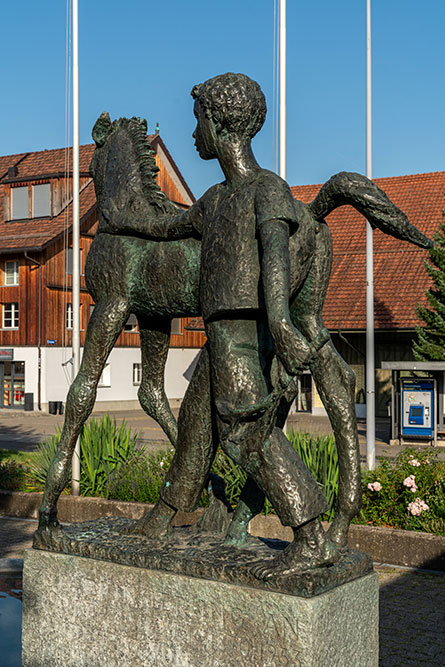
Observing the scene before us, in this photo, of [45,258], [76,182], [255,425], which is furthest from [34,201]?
[255,425]

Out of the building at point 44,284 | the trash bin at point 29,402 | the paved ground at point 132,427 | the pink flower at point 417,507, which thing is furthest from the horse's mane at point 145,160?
the trash bin at point 29,402

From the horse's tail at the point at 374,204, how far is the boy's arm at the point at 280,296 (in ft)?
1.10

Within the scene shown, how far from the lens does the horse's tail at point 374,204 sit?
378 centimetres

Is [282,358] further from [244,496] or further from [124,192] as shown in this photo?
[124,192]

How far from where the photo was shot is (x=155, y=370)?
4.72 m

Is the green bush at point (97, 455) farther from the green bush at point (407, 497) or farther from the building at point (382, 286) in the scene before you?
the building at point (382, 286)

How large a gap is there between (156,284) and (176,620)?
5.22 feet

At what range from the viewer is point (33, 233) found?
32844mm

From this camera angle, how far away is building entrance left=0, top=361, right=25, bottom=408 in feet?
107

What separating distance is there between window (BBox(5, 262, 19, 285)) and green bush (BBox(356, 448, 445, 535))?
2649cm

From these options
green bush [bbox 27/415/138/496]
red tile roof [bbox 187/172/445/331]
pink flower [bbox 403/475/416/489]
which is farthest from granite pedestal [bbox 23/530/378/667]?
red tile roof [bbox 187/172/445/331]

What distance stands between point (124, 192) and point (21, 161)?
3376 centimetres

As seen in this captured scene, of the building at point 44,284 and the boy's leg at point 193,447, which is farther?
the building at point 44,284

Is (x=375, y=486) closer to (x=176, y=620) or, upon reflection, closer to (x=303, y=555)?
(x=176, y=620)
